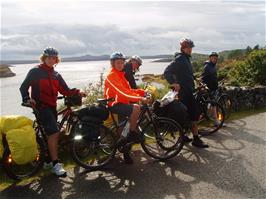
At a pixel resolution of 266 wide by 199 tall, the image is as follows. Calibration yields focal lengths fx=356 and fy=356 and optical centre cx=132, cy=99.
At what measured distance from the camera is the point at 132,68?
8.61 meters

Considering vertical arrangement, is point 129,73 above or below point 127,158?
above

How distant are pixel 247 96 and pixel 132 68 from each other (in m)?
5.45

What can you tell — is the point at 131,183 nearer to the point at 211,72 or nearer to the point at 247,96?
the point at 211,72

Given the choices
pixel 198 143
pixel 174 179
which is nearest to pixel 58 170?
pixel 174 179

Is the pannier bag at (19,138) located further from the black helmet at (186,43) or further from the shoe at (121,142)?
the black helmet at (186,43)

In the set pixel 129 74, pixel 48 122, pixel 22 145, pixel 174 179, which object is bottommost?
pixel 174 179

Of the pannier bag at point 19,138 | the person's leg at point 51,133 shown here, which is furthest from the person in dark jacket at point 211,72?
the pannier bag at point 19,138

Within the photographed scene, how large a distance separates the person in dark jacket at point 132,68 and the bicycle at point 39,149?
203cm

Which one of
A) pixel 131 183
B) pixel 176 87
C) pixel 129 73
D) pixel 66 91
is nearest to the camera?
pixel 131 183

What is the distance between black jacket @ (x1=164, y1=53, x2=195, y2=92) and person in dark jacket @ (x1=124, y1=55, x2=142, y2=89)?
901 mm

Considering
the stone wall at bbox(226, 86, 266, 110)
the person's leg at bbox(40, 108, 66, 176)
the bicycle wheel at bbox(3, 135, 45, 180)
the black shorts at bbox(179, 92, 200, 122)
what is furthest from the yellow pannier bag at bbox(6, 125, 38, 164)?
the stone wall at bbox(226, 86, 266, 110)

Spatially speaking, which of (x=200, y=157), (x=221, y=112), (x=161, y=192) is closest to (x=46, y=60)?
(x=161, y=192)

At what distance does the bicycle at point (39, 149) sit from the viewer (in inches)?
236

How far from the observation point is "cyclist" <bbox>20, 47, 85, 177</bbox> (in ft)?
20.7
